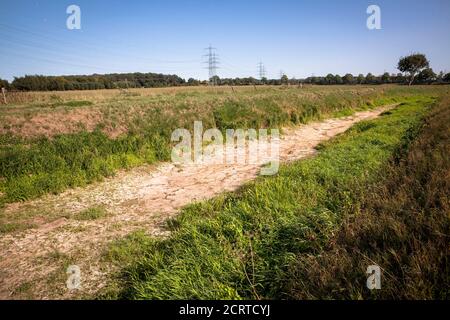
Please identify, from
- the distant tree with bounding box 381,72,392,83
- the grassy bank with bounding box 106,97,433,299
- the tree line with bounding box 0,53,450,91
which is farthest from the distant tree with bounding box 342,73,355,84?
the grassy bank with bounding box 106,97,433,299

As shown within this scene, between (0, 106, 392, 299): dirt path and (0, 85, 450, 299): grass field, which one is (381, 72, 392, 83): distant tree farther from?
(0, 106, 392, 299): dirt path

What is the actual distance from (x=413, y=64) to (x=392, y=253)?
324ft

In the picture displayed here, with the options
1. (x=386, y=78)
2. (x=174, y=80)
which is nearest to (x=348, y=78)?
(x=386, y=78)

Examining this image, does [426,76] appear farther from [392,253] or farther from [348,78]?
[392,253]

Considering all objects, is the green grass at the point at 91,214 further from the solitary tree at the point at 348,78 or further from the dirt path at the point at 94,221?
the solitary tree at the point at 348,78

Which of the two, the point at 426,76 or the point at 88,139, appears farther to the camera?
the point at 426,76

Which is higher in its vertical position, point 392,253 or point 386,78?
point 386,78

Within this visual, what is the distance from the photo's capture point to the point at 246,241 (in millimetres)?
4426

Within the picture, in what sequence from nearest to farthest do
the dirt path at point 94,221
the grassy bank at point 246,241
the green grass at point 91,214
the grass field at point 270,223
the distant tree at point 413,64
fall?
the grass field at point 270,223 → the grassy bank at point 246,241 → the dirt path at point 94,221 → the green grass at point 91,214 → the distant tree at point 413,64

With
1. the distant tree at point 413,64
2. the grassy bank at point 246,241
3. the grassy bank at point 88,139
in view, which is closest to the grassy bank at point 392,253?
the grassy bank at point 246,241

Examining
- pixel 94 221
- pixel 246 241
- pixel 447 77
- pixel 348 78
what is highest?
pixel 348 78

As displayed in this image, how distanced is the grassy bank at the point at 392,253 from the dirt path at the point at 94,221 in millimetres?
3344

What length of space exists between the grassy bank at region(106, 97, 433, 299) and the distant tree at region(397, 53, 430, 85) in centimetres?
9189

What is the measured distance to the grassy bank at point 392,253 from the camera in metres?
2.68
